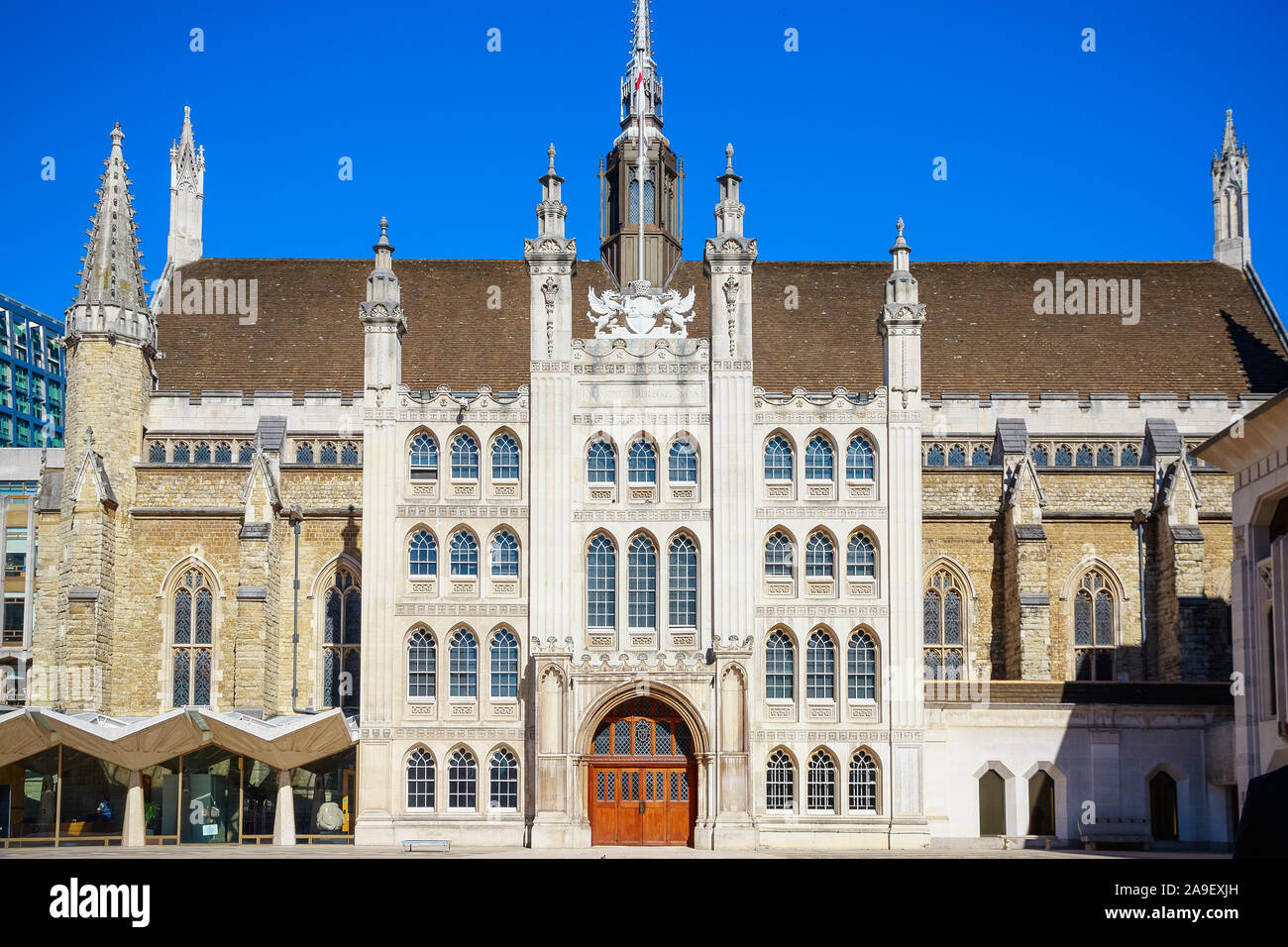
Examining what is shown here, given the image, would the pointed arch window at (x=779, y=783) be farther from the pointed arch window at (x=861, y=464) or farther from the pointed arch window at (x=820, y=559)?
the pointed arch window at (x=861, y=464)

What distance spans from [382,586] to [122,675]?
33.7ft

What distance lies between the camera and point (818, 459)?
140 ft

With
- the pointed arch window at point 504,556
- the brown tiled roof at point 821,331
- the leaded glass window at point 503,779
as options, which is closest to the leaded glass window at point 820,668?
the leaded glass window at point 503,779

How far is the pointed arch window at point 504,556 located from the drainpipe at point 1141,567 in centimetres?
1880

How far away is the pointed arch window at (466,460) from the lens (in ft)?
140

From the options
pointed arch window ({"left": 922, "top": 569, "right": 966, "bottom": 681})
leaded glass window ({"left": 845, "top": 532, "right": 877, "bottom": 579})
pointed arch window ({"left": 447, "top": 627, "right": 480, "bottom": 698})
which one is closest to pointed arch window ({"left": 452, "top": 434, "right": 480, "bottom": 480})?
pointed arch window ({"left": 447, "top": 627, "right": 480, "bottom": 698})

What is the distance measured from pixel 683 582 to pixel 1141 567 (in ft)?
49.8

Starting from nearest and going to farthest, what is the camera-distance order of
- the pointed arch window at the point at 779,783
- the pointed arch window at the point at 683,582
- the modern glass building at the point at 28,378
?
the pointed arch window at the point at 779,783, the pointed arch window at the point at 683,582, the modern glass building at the point at 28,378

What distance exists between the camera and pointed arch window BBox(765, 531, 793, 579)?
139 ft

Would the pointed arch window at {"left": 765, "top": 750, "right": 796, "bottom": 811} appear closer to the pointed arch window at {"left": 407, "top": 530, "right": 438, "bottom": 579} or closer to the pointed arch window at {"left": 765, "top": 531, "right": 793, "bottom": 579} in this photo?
the pointed arch window at {"left": 765, "top": 531, "right": 793, "bottom": 579}

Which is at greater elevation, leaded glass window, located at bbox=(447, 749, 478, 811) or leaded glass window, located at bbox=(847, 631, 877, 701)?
leaded glass window, located at bbox=(847, 631, 877, 701)

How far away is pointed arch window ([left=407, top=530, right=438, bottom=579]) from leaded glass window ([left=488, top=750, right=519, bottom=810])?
4932 mm
